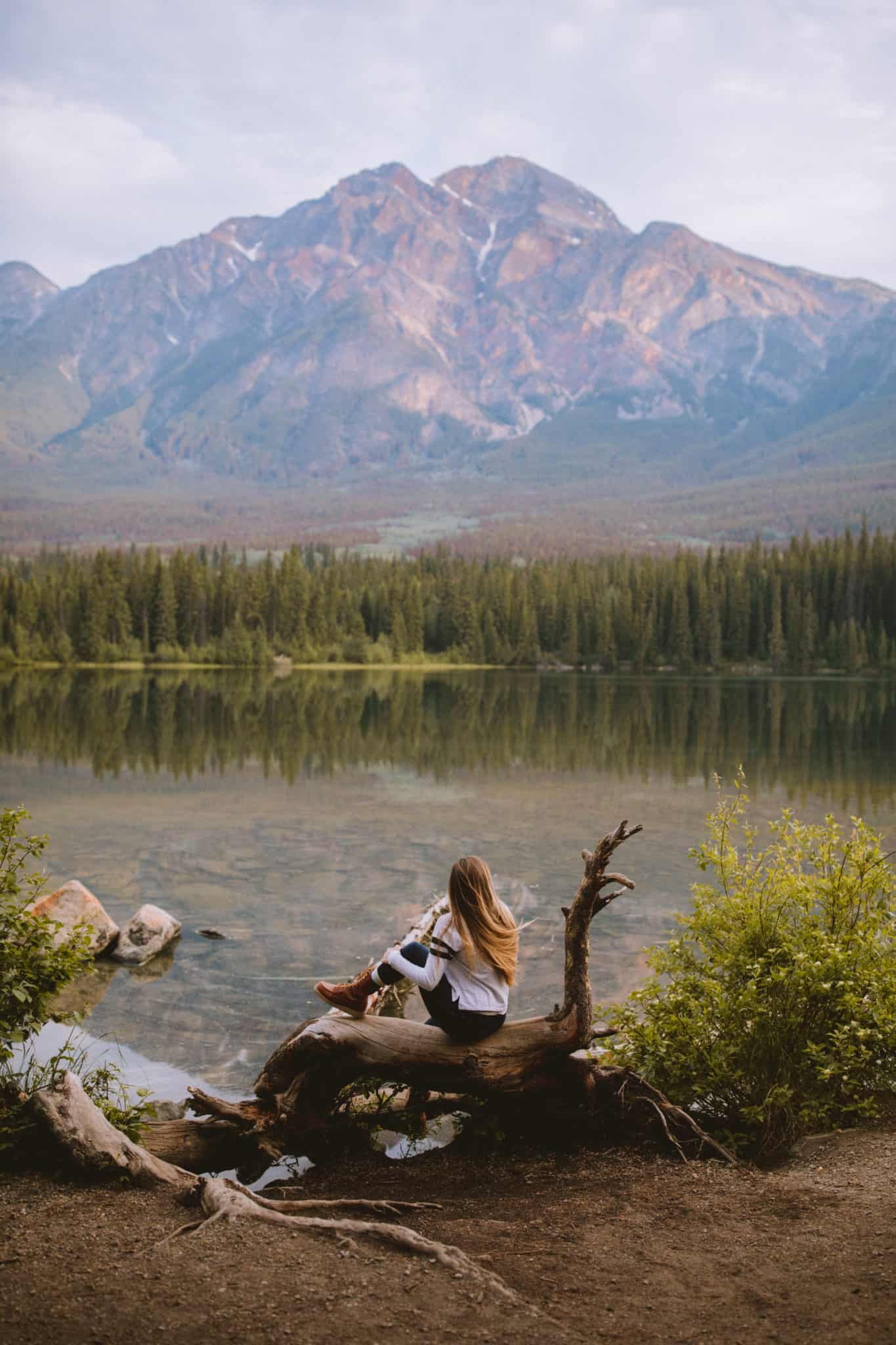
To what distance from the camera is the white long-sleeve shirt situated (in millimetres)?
8906

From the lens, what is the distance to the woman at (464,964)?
887 centimetres

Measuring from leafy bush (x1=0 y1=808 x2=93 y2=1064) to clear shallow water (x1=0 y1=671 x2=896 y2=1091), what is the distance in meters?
4.10

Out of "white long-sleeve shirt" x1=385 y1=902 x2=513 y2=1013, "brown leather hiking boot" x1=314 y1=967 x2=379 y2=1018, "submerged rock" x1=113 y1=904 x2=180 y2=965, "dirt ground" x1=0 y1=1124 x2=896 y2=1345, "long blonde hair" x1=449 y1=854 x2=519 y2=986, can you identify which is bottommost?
"submerged rock" x1=113 y1=904 x2=180 y2=965

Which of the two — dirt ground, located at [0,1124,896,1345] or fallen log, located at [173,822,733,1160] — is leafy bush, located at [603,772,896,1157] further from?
dirt ground, located at [0,1124,896,1345]

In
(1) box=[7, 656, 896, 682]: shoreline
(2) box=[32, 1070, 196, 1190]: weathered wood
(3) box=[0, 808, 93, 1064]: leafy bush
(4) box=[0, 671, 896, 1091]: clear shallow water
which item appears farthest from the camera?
(1) box=[7, 656, 896, 682]: shoreline

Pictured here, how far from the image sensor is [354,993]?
9109 millimetres

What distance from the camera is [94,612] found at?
133625 mm

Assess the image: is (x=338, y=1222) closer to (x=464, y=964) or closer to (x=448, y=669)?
(x=464, y=964)

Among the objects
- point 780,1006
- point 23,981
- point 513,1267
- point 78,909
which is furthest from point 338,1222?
point 78,909

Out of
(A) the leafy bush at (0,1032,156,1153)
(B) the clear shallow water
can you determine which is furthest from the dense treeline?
(A) the leafy bush at (0,1032,156,1153)

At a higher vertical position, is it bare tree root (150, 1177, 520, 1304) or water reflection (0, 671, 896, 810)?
bare tree root (150, 1177, 520, 1304)

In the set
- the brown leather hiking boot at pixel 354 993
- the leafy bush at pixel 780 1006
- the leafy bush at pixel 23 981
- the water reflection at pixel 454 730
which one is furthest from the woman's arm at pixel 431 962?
the water reflection at pixel 454 730

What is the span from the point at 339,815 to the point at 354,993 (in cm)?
2083

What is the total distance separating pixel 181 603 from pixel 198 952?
131383mm
